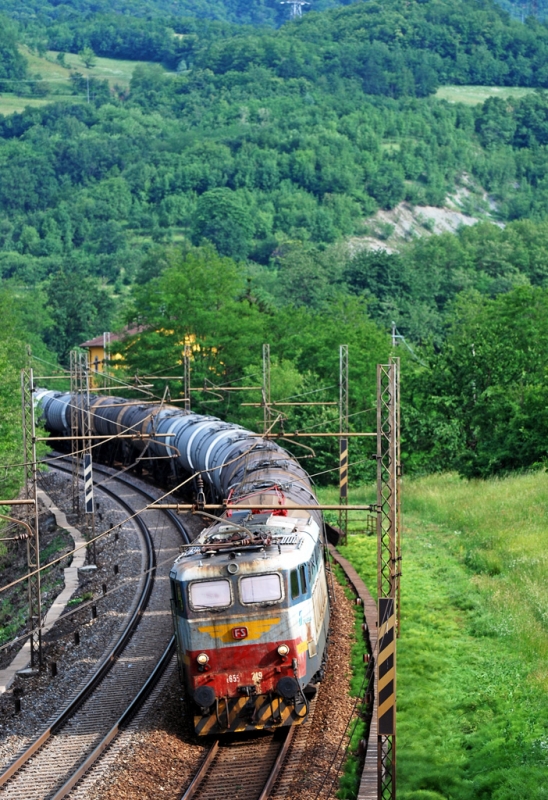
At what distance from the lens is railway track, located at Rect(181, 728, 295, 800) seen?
50.8 feet

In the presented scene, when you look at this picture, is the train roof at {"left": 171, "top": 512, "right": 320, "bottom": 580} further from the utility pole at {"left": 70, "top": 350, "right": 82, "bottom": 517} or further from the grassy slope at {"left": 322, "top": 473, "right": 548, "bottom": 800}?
the utility pole at {"left": 70, "top": 350, "right": 82, "bottom": 517}

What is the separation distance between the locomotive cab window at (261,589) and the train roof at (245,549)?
15 centimetres

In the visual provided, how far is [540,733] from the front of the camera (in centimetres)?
1620

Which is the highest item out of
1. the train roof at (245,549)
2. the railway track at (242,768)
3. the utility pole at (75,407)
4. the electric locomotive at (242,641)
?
the train roof at (245,549)

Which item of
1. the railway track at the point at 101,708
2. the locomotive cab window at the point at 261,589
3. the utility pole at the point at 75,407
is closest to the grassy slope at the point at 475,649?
the locomotive cab window at the point at 261,589

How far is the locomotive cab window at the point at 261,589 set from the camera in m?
17.2

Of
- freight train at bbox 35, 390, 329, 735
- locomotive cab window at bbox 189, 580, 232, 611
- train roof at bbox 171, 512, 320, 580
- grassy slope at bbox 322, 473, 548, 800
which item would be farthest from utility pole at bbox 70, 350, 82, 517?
locomotive cab window at bbox 189, 580, 232, 611

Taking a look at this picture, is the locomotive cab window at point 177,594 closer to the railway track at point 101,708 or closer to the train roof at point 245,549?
the train roof at point 245,549

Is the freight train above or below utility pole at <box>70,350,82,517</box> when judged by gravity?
above

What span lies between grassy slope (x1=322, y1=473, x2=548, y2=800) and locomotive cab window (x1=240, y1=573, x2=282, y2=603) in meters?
3.09

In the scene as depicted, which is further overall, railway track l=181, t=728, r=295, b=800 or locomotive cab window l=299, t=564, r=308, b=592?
locomotive cab window l=299, t=564, r=308, b=592

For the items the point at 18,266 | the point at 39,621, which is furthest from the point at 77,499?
the point at 18,266

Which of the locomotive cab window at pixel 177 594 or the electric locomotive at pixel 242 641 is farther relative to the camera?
the locomotive cab window at pixel 177 594

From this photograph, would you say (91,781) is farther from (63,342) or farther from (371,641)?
(63,342)
